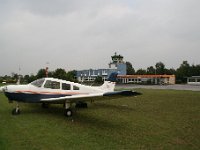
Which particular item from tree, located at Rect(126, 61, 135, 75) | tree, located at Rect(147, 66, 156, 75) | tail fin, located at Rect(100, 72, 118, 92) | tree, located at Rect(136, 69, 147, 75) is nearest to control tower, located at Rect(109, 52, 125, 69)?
tree, located at Rect(136, 69, 147, 75)

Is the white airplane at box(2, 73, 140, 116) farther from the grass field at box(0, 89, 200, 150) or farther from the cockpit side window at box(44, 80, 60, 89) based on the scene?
the grass field at box(0, 89, 200, 150)

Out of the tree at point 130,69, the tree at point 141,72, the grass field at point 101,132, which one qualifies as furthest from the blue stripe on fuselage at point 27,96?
the tree at point 130,69

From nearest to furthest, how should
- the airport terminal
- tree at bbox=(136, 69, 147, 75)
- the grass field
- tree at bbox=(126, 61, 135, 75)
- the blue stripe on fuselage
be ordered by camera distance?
the grass field < the blue stripe on fuselage < the airport terminal < tree at bbox=(136, 69, 147, 75) < tree at bbox=(126, 61, 135, 75)

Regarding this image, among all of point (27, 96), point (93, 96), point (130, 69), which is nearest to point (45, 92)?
point (27, 96)

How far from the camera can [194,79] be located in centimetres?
9856

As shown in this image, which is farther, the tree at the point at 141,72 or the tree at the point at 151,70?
the tree at the point at 151,70

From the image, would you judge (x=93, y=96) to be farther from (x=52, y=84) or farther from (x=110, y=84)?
(x=110, y=84)

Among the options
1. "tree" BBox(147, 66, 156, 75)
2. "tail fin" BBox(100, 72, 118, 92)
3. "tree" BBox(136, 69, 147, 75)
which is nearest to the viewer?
"tail fin" BBox(100, 72, 118, 92)

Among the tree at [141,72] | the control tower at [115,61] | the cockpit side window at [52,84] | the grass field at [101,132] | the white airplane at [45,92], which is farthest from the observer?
the tree at [141,72]

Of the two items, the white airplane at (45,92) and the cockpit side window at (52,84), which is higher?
the cockpit side window at (52,84)

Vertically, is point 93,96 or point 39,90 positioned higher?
point 39,90

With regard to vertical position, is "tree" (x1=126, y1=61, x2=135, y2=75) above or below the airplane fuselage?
above

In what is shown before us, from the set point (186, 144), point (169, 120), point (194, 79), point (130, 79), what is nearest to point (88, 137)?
point (186, 144)

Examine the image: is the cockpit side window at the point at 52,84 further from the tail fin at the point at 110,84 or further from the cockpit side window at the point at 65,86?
the tail fin at the point at 110,84
